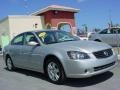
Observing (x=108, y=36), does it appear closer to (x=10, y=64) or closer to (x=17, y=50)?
(x=10, y=64)

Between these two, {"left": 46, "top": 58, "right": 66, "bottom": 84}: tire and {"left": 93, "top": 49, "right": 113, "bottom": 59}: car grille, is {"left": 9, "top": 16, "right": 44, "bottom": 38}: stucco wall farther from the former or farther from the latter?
{"left": 93, "top": 49, "right": 113, "bottom": 59}: car grille

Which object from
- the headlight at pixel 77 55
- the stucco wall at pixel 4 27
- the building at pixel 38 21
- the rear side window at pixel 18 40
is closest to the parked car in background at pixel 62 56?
the headlight at pixel 77 55

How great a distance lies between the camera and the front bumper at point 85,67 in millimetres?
7445

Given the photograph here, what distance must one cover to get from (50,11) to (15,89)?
20.6 m

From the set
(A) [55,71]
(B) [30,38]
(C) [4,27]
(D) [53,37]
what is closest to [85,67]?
(A) [55,71]

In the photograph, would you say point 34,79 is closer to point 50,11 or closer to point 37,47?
point 37,47

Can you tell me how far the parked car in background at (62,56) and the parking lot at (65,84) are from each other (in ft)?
1.01

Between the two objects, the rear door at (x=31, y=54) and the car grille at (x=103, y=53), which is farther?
the rear door at (x=31, y=54)

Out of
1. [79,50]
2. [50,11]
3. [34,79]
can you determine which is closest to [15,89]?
[34,79]

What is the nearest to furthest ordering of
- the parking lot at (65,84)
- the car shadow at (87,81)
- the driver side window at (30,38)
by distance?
the parking lot at (65,84) < the car shadow at (87,81) < the driver side window at (30,38)

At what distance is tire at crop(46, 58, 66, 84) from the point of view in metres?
7.97

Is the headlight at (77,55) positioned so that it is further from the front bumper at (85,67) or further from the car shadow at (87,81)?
the car shadow at (87,81)

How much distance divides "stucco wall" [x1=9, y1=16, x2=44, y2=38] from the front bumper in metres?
19.4

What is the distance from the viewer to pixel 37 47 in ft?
29.9
